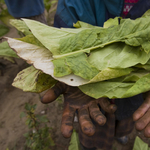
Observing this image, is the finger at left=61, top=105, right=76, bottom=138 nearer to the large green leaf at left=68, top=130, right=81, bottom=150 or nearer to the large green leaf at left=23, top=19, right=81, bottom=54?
the large green leaf at left=23, top=19, right=81, bottom=54

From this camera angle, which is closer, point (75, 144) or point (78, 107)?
point (78, 107)

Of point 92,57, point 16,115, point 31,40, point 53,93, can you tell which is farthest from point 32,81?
point 16,115

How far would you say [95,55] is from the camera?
101cm

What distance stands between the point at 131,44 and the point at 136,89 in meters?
0.30

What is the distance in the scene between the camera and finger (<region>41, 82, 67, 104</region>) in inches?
39.8

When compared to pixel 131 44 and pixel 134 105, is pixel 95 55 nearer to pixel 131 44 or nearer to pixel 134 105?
pixel 131 44

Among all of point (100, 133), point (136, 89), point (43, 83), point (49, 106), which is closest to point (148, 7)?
point (136, 89)

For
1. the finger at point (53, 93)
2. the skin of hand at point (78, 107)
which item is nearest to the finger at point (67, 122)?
the skin of hand at point (78, 107)

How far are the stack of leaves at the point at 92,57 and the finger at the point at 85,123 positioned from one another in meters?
0.14

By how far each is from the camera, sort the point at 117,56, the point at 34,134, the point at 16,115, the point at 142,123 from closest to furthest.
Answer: the point at 142,123
the point at 117,56
the point at 34,134
the point at 16,115

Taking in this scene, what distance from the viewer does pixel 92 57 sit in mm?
1006

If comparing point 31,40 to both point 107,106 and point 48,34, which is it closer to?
point 48,34

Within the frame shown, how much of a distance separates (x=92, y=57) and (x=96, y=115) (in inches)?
15.2

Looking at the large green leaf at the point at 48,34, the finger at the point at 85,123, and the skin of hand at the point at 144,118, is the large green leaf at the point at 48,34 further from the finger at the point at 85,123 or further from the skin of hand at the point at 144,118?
the skin of hand at the point at 144,118
